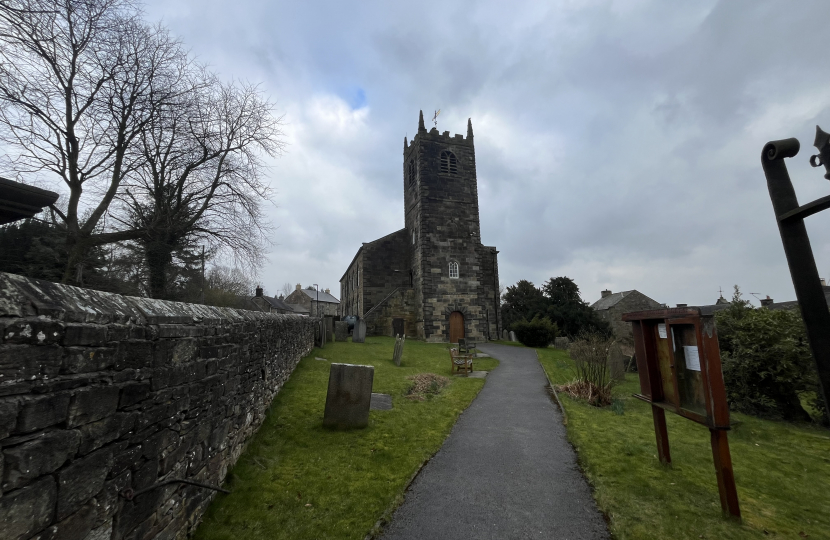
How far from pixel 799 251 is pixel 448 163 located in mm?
30028

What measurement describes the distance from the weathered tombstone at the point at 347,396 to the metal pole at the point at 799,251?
601 cm

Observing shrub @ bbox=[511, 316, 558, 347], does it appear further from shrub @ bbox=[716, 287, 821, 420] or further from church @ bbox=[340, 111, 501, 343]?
shrub @ bbox=[716, 287, 821, 420]

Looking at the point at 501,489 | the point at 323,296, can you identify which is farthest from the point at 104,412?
the point at 323,296

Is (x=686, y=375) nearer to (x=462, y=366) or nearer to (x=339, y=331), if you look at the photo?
(x=462, y=366)

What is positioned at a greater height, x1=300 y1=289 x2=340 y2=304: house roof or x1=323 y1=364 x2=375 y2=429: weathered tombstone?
x1=300 y1=289 x2=340 y2=304: house roof

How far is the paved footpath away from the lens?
4.30 m

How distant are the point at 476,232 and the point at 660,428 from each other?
82.4 ft

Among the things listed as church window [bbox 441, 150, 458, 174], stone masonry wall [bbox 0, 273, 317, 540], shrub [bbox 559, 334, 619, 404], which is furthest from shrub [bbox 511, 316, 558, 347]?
stone masonry wall [bbox 0, 273, 317, 540]

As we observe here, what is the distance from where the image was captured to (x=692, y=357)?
500 centimetres

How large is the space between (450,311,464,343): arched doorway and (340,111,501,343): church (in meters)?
0.07

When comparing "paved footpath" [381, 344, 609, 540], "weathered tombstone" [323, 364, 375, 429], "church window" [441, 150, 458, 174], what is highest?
"church window" [441, 150, 458, 174]

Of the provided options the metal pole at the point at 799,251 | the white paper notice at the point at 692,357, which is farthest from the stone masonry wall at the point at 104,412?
the white paper notice at the point at 692,357

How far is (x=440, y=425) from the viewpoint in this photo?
7961 mm

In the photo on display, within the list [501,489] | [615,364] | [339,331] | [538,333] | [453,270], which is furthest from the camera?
[453,270]
